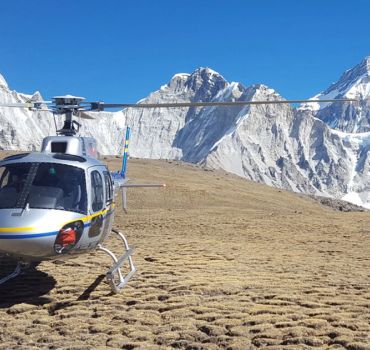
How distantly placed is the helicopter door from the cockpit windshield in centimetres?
27

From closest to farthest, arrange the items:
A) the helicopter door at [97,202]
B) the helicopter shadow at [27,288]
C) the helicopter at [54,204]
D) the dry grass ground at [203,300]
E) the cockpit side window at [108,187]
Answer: the dry grass ground at [203,300], the helicopter at [54,204], the helicopter shadow at [27,288], the helicopter door at [97,202], the cockpit side window at [108,187]

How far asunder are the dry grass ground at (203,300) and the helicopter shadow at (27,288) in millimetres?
18

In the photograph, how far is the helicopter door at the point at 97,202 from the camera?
936 cm

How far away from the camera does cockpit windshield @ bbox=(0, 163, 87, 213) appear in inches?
340

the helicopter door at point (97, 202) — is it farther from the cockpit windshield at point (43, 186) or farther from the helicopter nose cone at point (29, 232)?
the helicopter nose cone at point (29, 232)

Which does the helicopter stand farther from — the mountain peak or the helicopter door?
the mountain peak

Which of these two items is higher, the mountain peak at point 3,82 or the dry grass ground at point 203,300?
the mountain peak at point 3,82

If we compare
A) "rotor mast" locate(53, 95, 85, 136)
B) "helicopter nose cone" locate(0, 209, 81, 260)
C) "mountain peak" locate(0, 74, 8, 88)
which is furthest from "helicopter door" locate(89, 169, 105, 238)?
"mountain peak" locate(0, 74, 8, 88)

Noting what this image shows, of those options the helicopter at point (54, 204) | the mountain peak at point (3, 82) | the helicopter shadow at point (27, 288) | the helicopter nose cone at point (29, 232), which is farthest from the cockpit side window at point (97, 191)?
the mountain peak at point (3, 82)

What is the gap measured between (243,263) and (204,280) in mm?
2594

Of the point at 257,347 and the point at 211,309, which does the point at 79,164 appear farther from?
the point at 257,347

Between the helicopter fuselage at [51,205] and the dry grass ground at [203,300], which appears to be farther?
the helicopter fuselage at [51,205]

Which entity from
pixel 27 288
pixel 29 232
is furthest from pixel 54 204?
pixel 27 288

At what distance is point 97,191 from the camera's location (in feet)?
31.8
